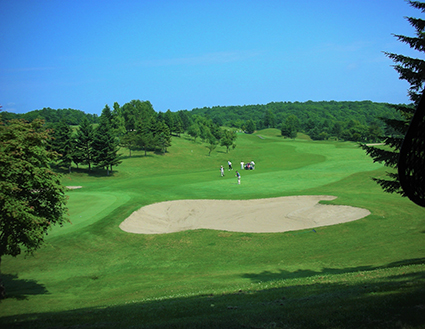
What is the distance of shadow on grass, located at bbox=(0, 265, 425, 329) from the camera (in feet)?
23.3

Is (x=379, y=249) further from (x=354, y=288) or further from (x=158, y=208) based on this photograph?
(x=158, y=208)

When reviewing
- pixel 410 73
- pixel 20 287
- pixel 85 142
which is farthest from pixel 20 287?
pixel 85 142

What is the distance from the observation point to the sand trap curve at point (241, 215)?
945 inches

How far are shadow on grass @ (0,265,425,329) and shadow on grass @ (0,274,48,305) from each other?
12.2 feet

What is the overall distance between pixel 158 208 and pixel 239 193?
931cm

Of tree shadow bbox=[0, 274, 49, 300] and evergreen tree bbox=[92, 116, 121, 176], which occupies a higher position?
evergreen tree bbox=[92, 116, 121, 176]

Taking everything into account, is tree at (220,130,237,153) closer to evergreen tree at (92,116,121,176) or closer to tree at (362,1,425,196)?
evergreen tree at (92,116,121,176)

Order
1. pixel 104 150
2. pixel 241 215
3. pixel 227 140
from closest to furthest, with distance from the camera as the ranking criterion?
pixel 241 215
pixel 104 150
pixel 227 140

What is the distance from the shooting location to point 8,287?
1592 cm

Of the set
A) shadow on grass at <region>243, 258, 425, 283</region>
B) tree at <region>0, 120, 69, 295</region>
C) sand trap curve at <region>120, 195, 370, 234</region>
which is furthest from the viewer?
sand trap curve at <region>120, 195, 370, 234</region>

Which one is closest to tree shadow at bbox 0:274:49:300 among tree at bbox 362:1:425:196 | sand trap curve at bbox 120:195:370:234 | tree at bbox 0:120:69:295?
tree at bbox 0:120:69:295

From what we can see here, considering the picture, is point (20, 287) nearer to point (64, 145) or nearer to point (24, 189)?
point (24, 189)

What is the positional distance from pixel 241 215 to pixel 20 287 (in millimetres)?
15799

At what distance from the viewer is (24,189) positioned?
14195 mm
